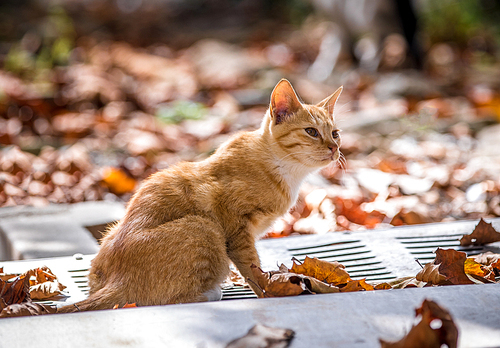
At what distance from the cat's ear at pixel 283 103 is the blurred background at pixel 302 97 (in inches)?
50.0

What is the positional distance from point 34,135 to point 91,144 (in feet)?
3.27

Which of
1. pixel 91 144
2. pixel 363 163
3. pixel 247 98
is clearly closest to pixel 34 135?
pixel 91 144

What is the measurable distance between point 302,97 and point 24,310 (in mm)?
6219

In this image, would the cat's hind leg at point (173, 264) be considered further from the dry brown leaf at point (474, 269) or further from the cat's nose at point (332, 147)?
the dry brown leaf at point (474, 269)

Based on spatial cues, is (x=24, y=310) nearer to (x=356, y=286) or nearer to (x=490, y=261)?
(x=356, y=286)

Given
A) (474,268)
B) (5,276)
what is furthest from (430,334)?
(5,276)

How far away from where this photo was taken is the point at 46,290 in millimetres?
2350

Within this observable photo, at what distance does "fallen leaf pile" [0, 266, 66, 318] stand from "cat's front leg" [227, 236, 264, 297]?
785mm

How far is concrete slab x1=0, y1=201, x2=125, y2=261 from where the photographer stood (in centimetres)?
306

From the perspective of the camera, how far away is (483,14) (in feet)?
39.7

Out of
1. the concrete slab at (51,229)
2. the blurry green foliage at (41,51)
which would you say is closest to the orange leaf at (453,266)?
the concrete slab at (51,229)

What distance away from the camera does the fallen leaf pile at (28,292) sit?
1.99 metres

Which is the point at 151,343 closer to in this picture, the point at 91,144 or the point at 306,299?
the point at 306,299

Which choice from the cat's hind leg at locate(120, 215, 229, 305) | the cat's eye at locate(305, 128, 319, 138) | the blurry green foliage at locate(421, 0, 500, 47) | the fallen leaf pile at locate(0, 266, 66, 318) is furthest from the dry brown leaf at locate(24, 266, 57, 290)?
the blurry green foliage at locate(421, 0, 500, 47)
